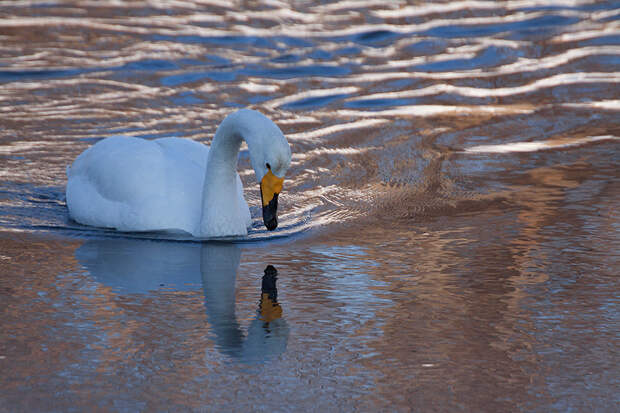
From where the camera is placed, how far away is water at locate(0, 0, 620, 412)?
4562 millimetres

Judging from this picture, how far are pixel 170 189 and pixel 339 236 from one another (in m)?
1.16

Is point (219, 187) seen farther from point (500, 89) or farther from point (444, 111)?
point (500, 89)

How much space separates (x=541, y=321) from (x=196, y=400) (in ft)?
6.23

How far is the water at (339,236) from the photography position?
180 inches

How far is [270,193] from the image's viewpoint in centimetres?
606

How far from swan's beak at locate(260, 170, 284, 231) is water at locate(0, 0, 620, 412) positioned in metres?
0.33

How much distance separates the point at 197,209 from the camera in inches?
275

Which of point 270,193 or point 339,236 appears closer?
→ point 270,193

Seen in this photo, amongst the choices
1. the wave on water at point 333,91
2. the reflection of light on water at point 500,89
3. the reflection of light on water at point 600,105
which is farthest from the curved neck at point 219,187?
the reflection of light on water at point 600,105

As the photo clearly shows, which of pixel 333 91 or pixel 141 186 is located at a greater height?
pixel 141 186

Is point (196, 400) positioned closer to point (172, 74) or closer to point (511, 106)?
point (511, 106)

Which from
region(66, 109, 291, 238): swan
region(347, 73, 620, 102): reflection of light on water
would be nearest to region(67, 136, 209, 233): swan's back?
region(66, 109, 291, 238): swan

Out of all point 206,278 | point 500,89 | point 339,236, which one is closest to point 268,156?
point 206,278

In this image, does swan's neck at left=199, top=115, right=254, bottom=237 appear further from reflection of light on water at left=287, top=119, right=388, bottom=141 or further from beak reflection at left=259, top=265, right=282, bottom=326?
reflection of light on water at left=287, top=119, right=388, bottom=141
